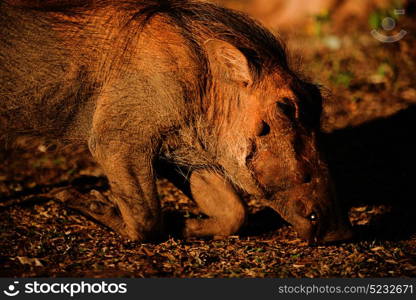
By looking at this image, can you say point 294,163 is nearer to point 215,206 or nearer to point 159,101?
point 215,206

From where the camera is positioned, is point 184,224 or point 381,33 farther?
point 381,33

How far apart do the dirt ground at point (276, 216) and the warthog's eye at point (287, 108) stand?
0.42m

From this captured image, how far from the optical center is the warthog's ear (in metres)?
3.68

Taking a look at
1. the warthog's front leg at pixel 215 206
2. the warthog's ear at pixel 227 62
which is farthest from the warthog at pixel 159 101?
the warthog's front leg at pixel 215 206

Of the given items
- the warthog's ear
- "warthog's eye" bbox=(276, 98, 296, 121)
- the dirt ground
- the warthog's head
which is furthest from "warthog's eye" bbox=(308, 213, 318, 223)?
the warthog's ear

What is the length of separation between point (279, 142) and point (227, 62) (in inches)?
22.1

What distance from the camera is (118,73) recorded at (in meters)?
3.74

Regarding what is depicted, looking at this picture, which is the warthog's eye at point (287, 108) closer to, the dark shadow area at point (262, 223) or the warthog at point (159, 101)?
the warthog at point (159, 101)

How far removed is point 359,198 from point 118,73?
208cm

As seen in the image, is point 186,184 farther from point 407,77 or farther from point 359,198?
point 407,77

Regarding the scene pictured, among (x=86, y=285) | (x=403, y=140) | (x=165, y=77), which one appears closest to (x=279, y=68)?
(x=165, y=77)

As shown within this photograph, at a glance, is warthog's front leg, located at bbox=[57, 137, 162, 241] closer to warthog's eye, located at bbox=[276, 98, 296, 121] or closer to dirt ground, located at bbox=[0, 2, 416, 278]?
dirt ground, located at bbox=[0, 2, 416, 278]

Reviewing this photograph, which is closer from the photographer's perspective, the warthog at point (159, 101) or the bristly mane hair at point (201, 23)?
the warthog at point (159, 101)

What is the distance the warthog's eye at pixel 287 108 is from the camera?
362cm
